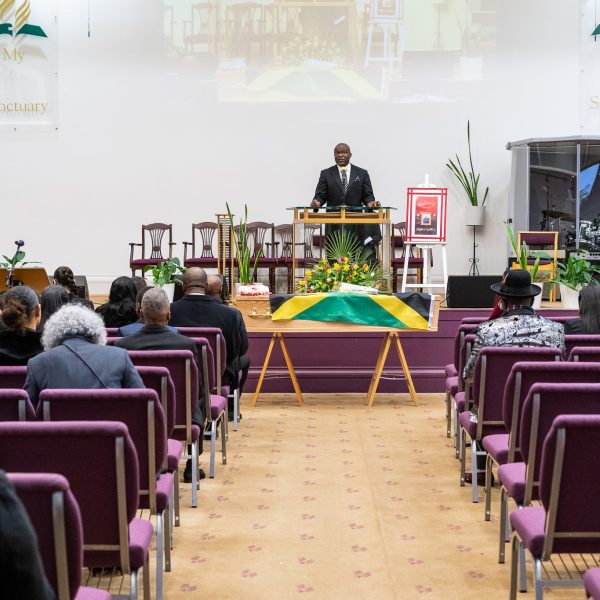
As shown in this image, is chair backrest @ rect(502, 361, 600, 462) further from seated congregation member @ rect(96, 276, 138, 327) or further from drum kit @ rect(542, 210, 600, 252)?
drum kit @ rect(542, 210, 600, 252)

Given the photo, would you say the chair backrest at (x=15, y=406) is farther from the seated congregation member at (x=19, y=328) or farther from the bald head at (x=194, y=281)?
the bald head at (x=194, y=281)

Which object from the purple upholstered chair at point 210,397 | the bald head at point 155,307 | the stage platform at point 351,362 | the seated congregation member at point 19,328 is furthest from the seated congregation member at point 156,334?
the stage platform at point 351,362

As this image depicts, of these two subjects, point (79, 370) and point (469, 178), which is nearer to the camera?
point (79, 370)

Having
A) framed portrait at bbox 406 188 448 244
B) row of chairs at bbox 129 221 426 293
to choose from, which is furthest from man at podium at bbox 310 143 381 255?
framed portrait at bbox 406 188 448 244

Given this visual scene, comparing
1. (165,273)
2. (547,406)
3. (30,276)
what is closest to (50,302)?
(165,273)

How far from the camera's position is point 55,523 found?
189 centimetres

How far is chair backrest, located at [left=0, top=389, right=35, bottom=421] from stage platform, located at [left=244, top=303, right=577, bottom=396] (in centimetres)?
488

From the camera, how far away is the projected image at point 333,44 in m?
12.6

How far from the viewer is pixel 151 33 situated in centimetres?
1286

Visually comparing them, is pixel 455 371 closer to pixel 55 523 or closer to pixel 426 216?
pixel 426 216

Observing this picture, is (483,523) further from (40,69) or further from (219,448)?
(40,69)

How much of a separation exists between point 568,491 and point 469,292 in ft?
18.9

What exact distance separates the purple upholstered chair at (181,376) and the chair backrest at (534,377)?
1.36m

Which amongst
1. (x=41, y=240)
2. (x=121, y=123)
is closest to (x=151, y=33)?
(x=121, y=123)
